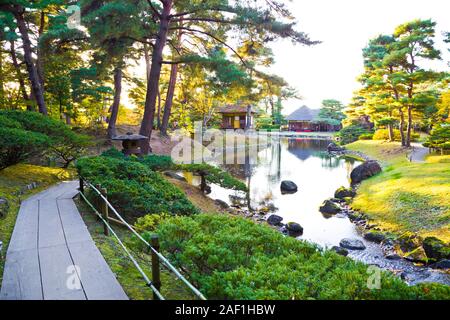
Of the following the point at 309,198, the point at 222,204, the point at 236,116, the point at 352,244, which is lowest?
the point at 352,244

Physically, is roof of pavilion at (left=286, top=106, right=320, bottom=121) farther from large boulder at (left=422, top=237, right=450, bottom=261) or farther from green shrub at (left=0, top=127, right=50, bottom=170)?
green shrub at (left=0, top=127, right=50, bottom=170)

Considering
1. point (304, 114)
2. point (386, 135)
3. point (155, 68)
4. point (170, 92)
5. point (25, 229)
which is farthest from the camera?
point (304, 114)

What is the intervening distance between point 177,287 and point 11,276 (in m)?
2.01

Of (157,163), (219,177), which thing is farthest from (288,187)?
(157,163)

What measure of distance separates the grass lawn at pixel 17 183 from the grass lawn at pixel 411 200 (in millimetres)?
9611

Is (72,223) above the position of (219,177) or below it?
below

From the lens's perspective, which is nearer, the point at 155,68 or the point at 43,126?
the point at 43,126

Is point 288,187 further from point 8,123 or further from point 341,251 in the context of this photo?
point 8,123

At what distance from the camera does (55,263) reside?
4.06 metres

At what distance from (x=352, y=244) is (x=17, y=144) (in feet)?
30.0

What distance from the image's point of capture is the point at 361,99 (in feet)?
113

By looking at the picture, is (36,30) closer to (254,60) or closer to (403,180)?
(254,60)

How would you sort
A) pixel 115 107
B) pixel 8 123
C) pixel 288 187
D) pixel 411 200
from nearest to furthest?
pixel 8 123 < pixel 411 200 < pixel 288 187 < pixel 115 107
